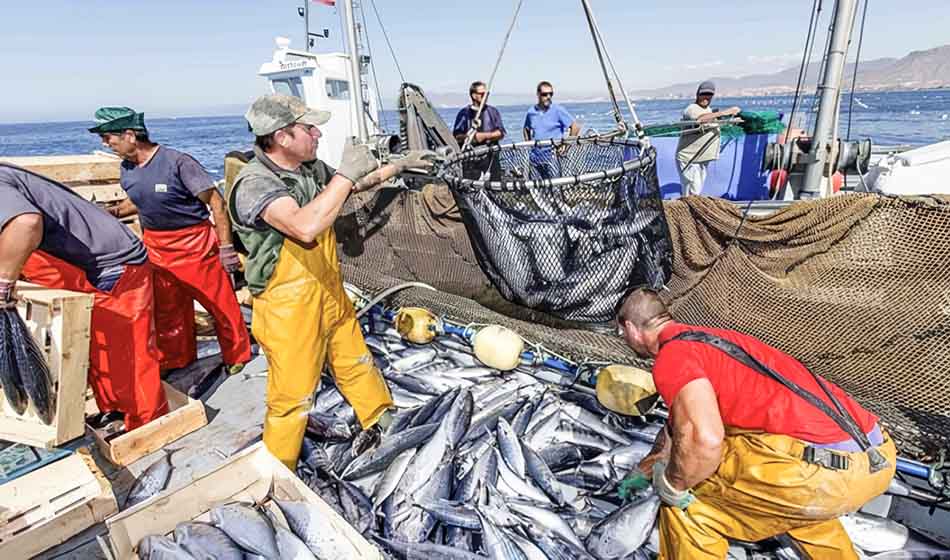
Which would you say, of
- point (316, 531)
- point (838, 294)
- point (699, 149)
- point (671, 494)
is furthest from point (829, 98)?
point (316, 531)

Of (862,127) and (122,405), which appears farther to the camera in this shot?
(862,127)

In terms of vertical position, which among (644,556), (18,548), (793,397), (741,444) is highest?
(793,397)

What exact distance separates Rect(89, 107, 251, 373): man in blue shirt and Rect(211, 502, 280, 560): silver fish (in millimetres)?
2358

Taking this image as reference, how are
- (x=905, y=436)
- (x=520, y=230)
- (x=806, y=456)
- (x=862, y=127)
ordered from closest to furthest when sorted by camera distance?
(x=806, y=456) < (x=905, y=436) < (x=520, y=230) < (x=862, y=127)

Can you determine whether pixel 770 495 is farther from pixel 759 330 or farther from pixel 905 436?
pixel 759 330

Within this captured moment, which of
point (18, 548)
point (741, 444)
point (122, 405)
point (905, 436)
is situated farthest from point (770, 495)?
point (122, 405)

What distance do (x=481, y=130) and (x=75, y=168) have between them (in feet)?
19.5

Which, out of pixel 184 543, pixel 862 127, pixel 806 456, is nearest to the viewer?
pixel 806 456

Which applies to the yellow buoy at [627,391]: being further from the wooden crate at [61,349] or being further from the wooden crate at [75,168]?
the wooden crate at [75,168]

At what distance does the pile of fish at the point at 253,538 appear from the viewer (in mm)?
2223

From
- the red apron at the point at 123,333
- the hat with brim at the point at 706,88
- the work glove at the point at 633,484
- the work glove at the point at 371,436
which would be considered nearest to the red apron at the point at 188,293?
the red apron at the point at 123,333

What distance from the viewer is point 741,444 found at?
6.91ft

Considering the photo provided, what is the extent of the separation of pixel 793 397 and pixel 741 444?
28 cm

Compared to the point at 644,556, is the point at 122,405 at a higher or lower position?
higher
